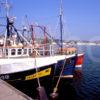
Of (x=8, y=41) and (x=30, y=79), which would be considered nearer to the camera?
(x=30, y=79)

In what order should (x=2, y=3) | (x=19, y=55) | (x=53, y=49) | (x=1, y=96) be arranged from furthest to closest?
(x=53, y=49) → (x=2, y=3) → (x=19, y=55) → (x=1, y=96)

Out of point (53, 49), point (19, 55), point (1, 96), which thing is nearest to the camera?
point (1, 96)

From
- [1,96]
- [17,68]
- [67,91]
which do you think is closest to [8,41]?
[17,68]

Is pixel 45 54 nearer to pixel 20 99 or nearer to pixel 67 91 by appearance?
pixel 67 91

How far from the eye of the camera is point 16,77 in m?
27.0

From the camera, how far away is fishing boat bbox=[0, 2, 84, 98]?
26672mm

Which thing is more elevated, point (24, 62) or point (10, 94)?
point (24, 62)

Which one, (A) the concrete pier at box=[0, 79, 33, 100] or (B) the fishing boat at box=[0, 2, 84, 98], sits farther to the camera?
(B) the fishing boat at box=[0, 2, 84, 98]

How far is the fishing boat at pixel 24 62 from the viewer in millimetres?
26672

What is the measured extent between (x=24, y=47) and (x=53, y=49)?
4736mm

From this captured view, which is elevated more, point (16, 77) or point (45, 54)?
point (45, 54)

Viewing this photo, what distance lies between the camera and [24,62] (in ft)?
89.2

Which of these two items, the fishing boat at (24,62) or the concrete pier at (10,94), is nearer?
the concrete pier at (10,94)

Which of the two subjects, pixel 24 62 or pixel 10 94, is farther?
pixel 24 62
